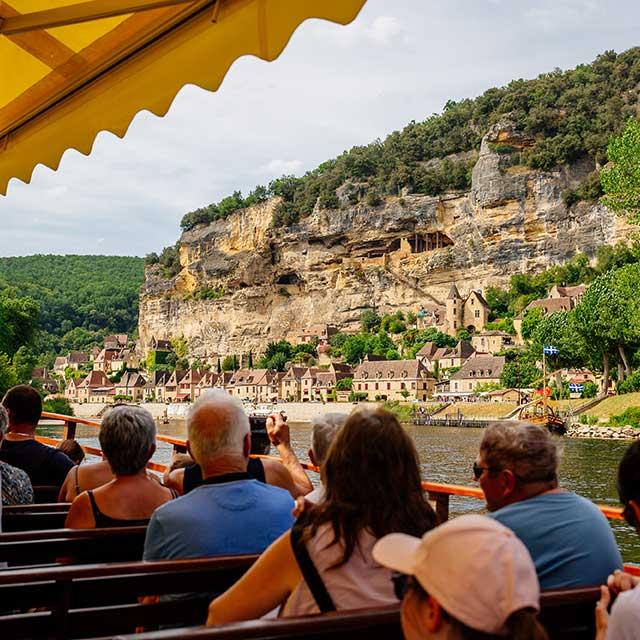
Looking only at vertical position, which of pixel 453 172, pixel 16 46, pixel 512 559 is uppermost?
pixel 453 172

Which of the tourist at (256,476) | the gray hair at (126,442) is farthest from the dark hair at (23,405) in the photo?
the gray hair at (126,442)

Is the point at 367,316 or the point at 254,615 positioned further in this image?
the point at 367,316

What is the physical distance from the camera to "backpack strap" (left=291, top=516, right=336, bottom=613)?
5.10ft

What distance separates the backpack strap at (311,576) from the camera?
5.10 feet

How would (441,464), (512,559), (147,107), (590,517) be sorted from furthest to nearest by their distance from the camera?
(441,464), (147,107), (590,517), (512,559)

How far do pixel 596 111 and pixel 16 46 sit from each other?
81.6 metres

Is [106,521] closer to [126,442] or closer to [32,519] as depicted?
[126,442]

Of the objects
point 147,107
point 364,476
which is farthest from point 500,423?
point 147,107

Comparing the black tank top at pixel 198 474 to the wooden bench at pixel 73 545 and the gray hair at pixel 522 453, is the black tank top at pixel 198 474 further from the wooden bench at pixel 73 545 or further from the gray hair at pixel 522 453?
the gray hair at pixel 522 453

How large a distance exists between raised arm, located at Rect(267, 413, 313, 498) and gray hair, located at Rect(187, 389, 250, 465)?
0.78 metres

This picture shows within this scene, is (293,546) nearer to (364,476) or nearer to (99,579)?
(364,476)

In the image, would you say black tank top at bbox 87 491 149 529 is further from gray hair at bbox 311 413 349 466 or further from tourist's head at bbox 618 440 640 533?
tourist's head at bbox 618 440 640 533

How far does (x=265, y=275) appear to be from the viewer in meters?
91.1

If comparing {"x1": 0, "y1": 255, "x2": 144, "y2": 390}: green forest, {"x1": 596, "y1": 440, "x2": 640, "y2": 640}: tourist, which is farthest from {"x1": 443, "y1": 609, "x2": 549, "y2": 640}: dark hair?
{"x1": 0, "y1": 255, "x2": 144, "y2": 390}: green forest
